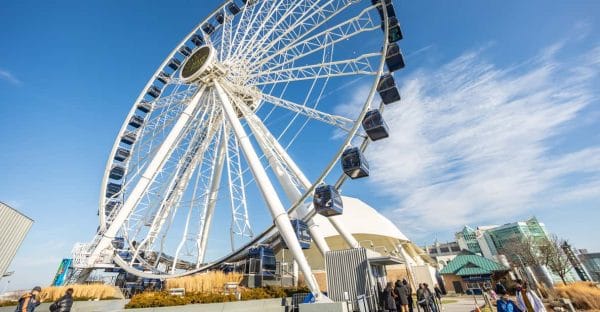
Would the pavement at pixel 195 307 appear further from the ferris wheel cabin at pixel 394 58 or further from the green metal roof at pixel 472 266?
the green metal roof at pixel 472 266

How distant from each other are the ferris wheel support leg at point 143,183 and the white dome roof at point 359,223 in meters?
22.4

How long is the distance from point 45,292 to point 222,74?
16.0 m

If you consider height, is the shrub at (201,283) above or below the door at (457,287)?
below

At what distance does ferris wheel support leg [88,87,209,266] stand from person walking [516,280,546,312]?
62.7ft

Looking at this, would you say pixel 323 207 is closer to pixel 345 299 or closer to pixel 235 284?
pixel 345 299

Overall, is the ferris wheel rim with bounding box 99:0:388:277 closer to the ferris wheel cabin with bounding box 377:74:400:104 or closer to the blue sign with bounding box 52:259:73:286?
the ferris wheel cabin with bounding box 377:74:400:104

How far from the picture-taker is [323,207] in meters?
13.8

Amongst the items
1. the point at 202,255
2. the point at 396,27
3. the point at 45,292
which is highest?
the point at 396,27

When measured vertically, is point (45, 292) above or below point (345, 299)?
above

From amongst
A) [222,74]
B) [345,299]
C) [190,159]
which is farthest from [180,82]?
[345,299]

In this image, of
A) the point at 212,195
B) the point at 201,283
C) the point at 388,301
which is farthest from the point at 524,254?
the point at 201,283

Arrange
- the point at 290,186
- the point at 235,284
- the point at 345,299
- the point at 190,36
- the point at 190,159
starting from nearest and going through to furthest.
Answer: the point at 345,299, the point at 235,284, the point at 290,186, the point at 190,159, the point at 190,36

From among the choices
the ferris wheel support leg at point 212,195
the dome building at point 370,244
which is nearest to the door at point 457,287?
the dome building at point 370,244

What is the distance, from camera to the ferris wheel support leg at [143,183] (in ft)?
56.9
